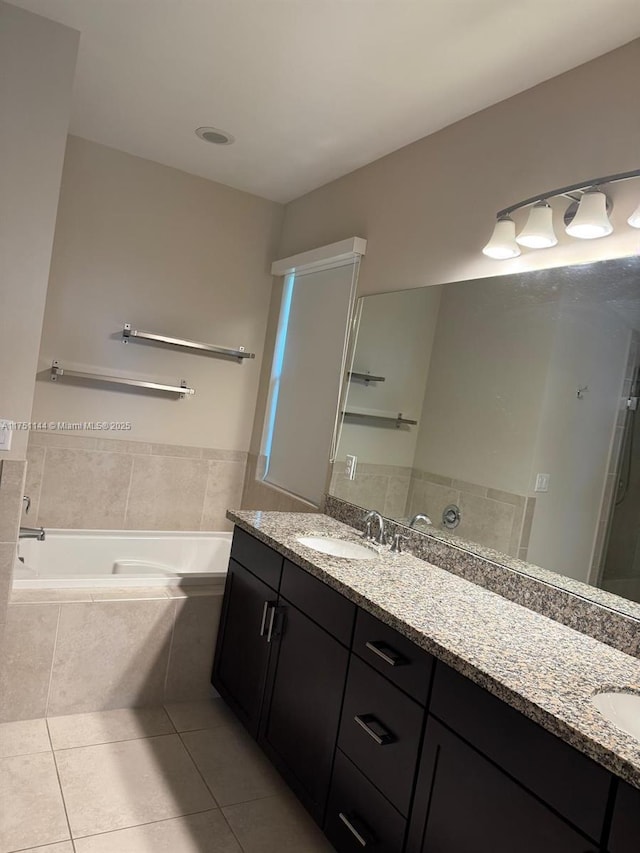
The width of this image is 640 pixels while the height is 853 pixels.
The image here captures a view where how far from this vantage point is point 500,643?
1.44 meters

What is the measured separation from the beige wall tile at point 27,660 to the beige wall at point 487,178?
1930 mm

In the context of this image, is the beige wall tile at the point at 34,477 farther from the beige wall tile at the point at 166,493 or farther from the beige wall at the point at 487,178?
the beige wall at the point at 487,178

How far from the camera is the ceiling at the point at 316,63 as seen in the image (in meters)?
1.78

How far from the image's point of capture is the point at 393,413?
2.60 m

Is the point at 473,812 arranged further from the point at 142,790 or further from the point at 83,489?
the point at 83,489

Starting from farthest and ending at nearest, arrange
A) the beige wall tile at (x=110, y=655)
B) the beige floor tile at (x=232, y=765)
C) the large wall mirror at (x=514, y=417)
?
1. the beige wall tile at (x=110, y=655)
2. the beige floor tile at (x=232, y=765)
3. the large wall mirror at (x=514, y=417)

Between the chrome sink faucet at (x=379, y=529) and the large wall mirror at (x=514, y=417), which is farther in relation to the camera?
the chrome sink faucet at (x=379, y=529)

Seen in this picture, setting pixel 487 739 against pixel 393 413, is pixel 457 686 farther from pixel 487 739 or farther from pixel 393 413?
pixel 393 413

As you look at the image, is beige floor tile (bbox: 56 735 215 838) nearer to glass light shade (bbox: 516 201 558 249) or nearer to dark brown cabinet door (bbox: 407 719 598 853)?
dark brown cabinet door (bbox: 407 719 598 853)

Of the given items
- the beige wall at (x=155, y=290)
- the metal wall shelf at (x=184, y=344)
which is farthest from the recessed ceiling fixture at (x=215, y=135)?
the metal wall shelf at (x=184, y=344)

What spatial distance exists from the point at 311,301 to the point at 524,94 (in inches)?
59.4

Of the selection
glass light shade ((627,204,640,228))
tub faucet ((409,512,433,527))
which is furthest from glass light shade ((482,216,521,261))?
tub faucet ((409,512,433,527))

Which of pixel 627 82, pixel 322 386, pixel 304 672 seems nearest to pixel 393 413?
pixel 322 386

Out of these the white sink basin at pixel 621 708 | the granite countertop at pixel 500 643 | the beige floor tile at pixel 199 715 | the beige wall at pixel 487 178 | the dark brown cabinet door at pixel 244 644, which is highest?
the beige wall at pixel 487 178
